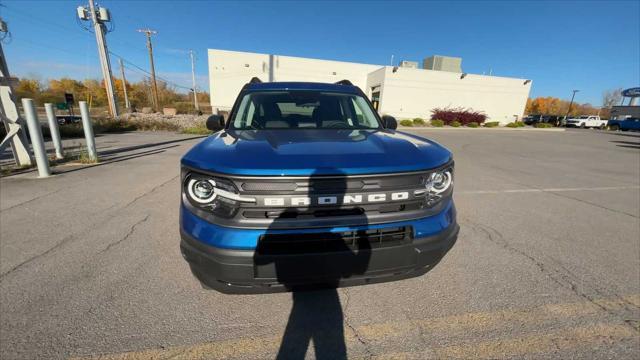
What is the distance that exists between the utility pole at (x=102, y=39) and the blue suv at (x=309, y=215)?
85.7 feet

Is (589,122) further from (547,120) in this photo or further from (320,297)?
(320,297)

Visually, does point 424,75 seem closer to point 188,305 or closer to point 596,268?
point 596,268

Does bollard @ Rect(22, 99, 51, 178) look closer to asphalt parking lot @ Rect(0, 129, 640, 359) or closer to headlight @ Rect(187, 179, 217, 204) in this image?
asphalt parking lot @ Rect(0, 129, 640, 359)

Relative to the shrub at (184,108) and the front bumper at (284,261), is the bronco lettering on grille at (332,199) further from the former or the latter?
the shrub at (184,108)

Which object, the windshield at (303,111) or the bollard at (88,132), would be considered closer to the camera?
the windshield at (303,111)

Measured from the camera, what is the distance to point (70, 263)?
2664mm

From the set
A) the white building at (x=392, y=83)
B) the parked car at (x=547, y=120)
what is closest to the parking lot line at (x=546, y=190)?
the white building at (x=392, y=83)

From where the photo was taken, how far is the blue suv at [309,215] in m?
1.56

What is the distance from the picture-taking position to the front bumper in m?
1.55

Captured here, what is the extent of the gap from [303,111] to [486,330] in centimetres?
260

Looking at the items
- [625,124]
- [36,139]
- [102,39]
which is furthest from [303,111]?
[625,124]

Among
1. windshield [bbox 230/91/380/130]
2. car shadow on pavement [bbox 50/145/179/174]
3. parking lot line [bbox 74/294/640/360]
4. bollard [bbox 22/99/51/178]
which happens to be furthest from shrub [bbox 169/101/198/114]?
Result: parking lot line [bbox 74/294/640/360]

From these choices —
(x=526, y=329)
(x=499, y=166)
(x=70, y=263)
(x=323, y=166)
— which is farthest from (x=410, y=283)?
(x=499, y=166)

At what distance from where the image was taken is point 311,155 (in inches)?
66.6
